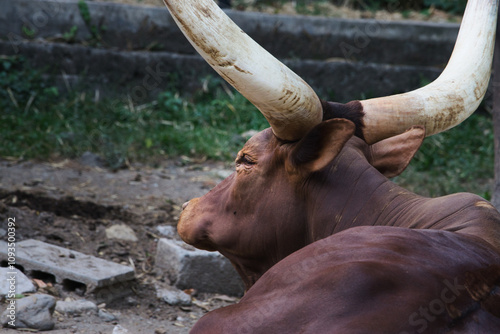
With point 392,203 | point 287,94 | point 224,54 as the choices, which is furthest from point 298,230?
point 224,54

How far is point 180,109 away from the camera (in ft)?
25.2

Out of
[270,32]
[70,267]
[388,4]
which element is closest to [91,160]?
[70,267]

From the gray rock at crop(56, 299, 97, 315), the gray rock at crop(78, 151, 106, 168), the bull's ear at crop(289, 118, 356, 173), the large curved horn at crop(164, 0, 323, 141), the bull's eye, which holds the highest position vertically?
the large curved horn at crop(164, 0, 323, 141)

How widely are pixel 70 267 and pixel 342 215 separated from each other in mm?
2050

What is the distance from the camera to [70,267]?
4012mm

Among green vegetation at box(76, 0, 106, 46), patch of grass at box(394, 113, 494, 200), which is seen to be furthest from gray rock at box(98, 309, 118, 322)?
green vegetation at box(76, 0, 106, 46)

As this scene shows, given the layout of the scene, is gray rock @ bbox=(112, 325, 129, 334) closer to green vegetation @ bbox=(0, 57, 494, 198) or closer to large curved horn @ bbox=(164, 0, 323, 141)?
large curved horn @ bbox=(164, 0, 323, 141)

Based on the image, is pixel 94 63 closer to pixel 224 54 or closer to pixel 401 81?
pixel 401 81

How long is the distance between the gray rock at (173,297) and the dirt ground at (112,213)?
34 millimetres

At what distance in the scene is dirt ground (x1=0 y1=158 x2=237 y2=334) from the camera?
3947 mm

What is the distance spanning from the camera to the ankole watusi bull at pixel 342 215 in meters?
1.89

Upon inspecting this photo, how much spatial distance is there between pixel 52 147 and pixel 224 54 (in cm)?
463

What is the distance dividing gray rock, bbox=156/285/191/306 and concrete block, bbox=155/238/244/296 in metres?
0.14

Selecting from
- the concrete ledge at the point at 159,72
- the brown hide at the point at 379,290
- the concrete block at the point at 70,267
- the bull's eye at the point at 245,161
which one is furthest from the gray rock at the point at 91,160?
the brown hide at the point at 379,290
